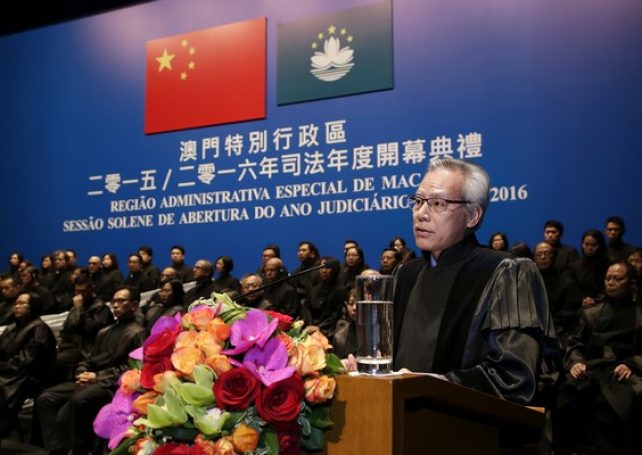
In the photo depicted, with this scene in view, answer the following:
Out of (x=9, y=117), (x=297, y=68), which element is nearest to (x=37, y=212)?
(x=9, y=117)

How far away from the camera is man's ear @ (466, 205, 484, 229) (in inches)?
78.8

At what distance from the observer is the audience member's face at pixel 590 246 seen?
262 inches

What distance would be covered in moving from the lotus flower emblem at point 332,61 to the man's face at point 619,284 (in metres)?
4.50

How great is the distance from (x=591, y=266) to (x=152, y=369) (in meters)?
5.97

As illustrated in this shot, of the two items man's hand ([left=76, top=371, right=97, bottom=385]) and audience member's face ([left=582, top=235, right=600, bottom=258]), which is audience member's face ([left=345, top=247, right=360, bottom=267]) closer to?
audience member's face ([left=582, top=235, right=600, bottom=258])

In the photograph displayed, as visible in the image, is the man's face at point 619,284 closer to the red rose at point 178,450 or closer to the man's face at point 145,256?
the red rose at point 178,450

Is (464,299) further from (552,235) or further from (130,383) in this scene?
(552,235)

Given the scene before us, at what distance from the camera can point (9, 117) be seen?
11711 millimetres

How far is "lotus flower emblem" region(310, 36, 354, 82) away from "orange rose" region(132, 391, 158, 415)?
26.1ft

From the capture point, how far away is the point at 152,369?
127 centimetres

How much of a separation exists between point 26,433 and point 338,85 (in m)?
Result: 5.02

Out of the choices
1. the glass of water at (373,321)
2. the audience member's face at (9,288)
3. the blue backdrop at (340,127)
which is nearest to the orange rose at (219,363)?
the glass of water at (373,321)

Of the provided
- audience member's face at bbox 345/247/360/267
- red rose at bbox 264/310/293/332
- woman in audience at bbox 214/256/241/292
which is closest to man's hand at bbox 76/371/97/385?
woman in audience at bbox 214/256/241/292

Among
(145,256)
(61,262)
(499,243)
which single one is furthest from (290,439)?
(61,262)
